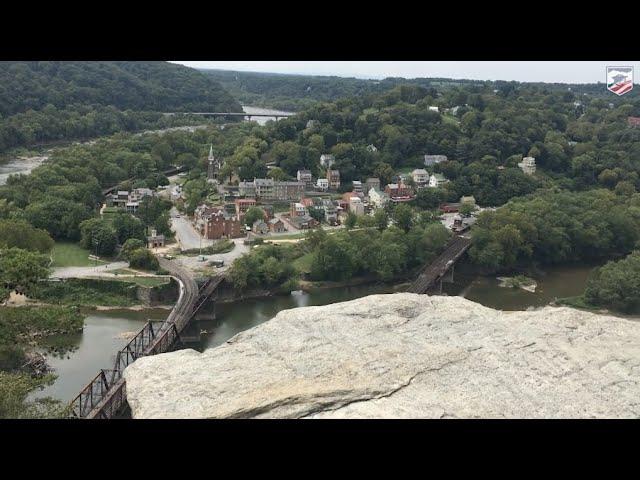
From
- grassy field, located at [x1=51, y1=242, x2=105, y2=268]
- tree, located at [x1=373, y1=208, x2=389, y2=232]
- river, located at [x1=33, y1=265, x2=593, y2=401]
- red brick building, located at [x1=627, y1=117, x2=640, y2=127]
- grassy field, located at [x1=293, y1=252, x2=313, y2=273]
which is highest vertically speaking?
red brick building, located at [x1=627, y1=117, x2=640, y2=127]

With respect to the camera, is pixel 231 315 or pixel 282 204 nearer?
pixel 231 315

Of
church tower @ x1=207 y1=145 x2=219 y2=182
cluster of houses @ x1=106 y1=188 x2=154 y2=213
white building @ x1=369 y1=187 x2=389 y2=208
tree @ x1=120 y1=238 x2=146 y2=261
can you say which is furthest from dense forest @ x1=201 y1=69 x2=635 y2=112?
tree @ x1=120 y1=238 x2=146 y2=261

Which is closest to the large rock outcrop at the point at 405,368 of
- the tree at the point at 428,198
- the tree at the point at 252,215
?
the tree at the point at 252,215

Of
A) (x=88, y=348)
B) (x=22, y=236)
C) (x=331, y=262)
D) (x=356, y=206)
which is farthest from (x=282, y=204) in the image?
(x=88, y=348)

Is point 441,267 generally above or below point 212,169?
below

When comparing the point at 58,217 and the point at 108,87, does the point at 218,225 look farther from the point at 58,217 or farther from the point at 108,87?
the point at 108,87

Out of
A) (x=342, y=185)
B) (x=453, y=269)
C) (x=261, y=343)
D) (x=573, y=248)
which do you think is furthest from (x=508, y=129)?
(x=261, y=343)

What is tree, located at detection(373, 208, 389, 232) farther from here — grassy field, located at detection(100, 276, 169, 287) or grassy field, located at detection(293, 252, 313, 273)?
grassy field, located at detection(100, 276, 169, 287)
